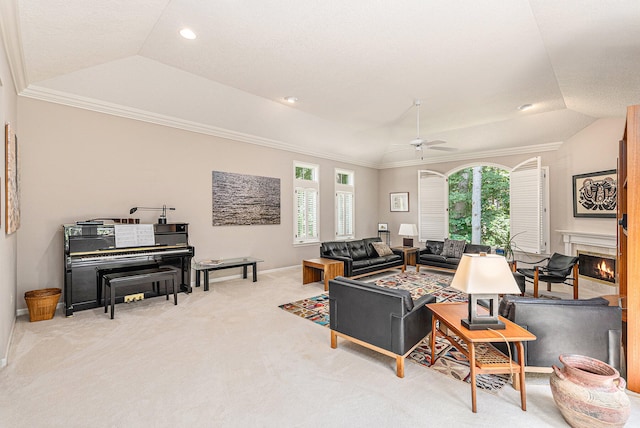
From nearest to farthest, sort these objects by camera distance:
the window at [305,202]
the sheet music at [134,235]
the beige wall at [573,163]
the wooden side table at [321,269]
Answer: the sheet music at [134,235]
the beige wall at [573,163]
the wooden side table at [321,269]
the window at [305,202]

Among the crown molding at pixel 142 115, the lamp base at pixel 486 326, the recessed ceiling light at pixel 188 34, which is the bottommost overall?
the lamp base at pixel 486 326

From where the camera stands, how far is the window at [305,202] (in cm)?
739

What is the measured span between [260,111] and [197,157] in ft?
4.81

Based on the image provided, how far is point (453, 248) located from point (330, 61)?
5.03 m

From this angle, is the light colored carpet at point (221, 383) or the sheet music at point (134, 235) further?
the sheet music at point (134, 235)

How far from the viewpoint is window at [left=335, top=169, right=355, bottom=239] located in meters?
8.50

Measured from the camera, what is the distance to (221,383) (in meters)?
2.50

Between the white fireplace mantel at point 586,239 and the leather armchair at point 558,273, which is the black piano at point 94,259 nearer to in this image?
the leather armchair at point 558,273

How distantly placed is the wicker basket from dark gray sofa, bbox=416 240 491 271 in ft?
21.5

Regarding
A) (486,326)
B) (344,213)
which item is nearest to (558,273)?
(486,326)

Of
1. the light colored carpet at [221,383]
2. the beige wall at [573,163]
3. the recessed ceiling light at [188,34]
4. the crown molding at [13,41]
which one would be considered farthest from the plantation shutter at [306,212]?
the crown molding at [13,41]

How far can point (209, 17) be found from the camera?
309cm

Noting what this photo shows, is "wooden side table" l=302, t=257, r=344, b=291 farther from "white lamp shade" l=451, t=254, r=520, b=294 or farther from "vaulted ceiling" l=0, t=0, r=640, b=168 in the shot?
"white lamp shade" l=451, t=254, r=520, b=294

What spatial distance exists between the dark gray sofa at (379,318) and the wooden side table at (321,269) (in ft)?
7.89
